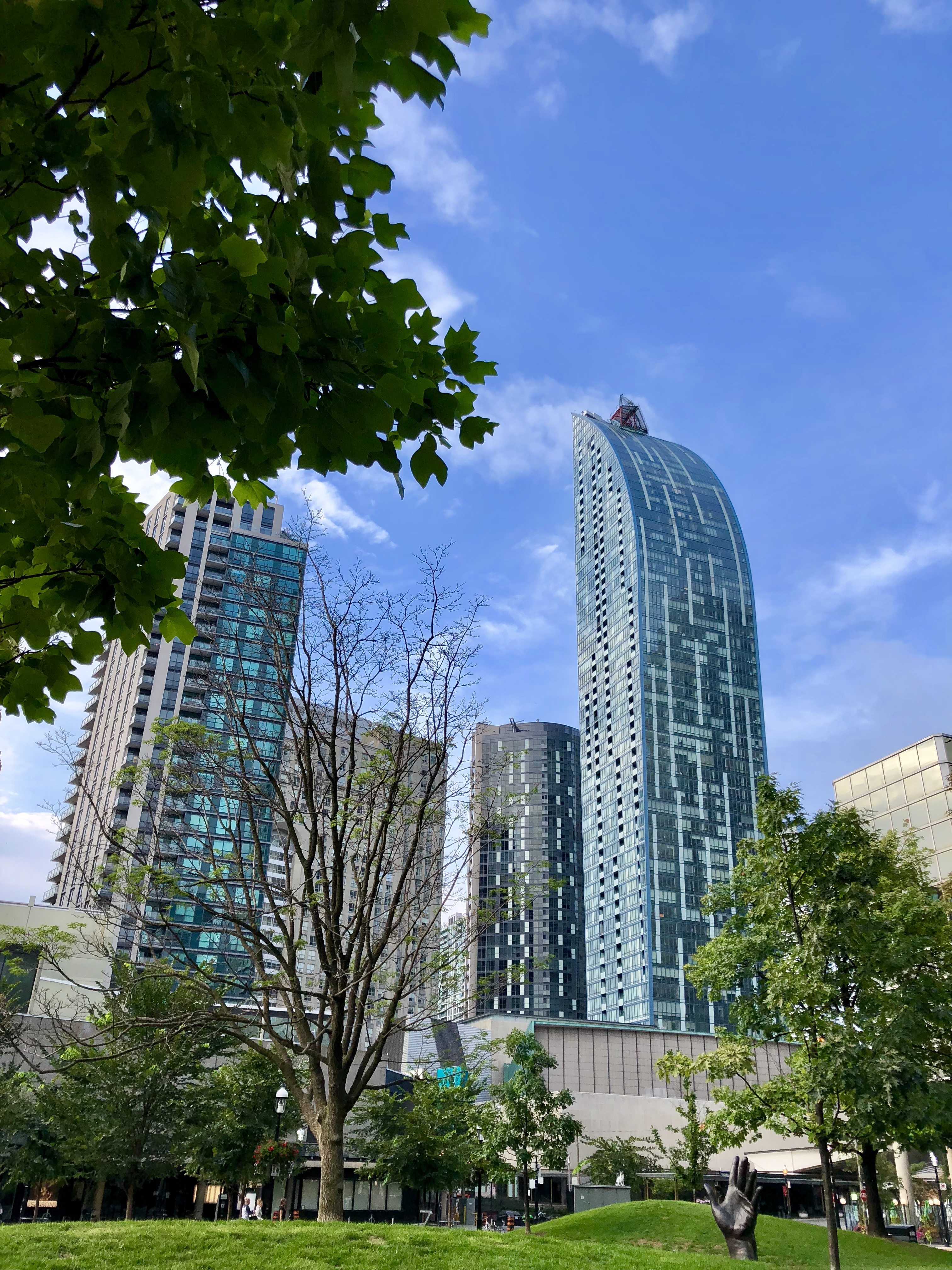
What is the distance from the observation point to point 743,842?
74.4 ft

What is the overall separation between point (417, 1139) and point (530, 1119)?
20.6 ft

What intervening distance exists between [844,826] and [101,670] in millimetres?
104476

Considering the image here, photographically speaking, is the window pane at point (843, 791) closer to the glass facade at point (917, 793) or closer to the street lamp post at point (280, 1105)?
the glass facade at point (917, 793)

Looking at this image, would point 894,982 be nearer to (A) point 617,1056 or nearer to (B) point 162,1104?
(B) point 162,1104

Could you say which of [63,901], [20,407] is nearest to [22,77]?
[20,407]

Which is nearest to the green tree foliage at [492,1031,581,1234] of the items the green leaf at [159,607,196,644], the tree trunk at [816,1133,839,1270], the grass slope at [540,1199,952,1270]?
the grass slope at [540,1199,952,1270]

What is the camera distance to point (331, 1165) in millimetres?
14398

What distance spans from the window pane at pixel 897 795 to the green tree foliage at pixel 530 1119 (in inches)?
1424

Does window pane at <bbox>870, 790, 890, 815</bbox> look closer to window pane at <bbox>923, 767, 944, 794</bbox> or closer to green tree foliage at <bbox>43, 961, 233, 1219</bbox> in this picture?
window pane at <bbox>923, 767, 944, 794</bbox>

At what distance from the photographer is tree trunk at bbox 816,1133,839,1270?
16328mm

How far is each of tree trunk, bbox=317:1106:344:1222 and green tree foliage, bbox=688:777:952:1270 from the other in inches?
344

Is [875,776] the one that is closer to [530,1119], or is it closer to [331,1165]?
[530,1119]

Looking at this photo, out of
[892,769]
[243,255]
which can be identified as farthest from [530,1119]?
[892,769]

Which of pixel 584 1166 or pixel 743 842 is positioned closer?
pixel 743 842
